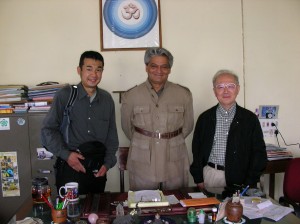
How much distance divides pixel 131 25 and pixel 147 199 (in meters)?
1.99

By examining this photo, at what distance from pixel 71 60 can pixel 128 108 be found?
104 centimetres

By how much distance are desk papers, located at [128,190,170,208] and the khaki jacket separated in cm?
53

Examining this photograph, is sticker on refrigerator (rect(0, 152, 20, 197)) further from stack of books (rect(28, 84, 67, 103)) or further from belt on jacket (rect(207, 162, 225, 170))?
belt on jacket (rect(207, 162, 225, 170))

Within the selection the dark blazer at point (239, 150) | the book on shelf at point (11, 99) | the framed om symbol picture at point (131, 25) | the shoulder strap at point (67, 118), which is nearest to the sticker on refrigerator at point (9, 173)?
the book on shelf at point (11, 99)

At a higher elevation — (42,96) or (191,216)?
(42,96)

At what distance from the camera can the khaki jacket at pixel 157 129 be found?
2242 mm

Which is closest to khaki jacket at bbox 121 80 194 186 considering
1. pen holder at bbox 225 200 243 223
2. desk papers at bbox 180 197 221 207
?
desk papers at bbox 180 197 221 207

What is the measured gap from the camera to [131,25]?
3.01 m

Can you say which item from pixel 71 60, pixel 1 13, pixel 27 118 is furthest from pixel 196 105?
pixel 1 13

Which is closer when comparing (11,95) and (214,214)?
(214,214)

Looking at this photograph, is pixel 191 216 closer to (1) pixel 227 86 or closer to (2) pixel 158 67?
(1) pixel 227 86

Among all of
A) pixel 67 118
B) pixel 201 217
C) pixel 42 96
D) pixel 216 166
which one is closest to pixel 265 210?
pixel 201 217

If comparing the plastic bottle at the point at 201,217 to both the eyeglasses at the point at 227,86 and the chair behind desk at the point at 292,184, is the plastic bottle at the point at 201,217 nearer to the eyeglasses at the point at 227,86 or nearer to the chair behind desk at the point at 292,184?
the eyeglasses at the point at 227,86

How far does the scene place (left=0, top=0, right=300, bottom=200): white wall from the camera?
295 centimetres
